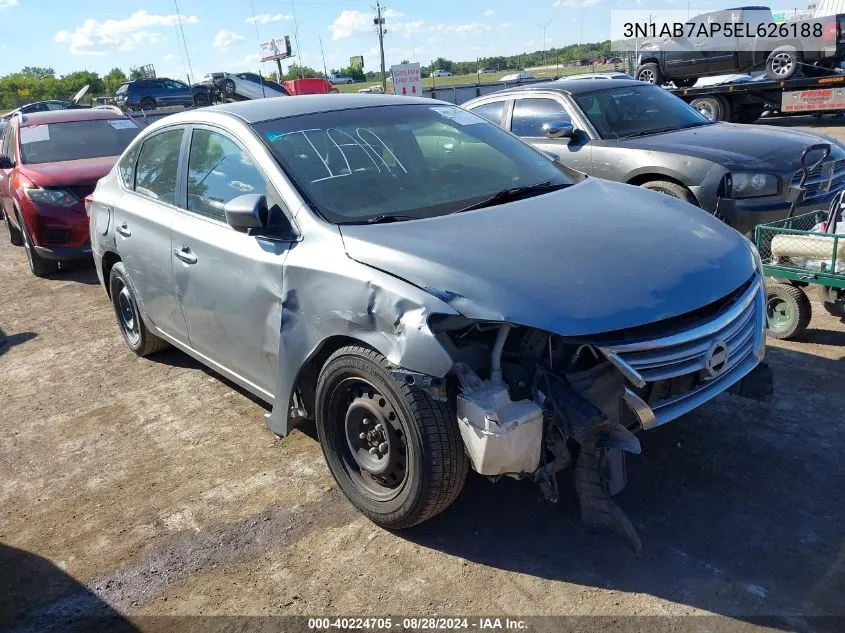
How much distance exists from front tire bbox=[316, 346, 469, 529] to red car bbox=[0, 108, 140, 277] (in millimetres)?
6044

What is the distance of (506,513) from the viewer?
3.14 meters

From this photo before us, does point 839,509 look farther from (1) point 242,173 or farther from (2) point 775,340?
(1) point 242,173

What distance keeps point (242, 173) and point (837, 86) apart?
1484cm

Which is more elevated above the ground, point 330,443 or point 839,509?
point 330,443

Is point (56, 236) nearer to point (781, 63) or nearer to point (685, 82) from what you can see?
point (781, 63)

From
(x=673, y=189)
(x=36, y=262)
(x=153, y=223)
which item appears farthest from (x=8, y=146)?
(x=673, y=189)

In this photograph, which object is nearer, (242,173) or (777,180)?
(242,173)

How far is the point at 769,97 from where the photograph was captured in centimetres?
1533

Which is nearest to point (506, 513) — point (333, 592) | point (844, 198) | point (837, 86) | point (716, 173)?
point (333, 592)

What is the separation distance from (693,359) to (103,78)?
8518cm

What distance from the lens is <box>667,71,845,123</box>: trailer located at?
14492 millimetres

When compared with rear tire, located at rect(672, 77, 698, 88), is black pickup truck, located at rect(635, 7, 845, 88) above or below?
above

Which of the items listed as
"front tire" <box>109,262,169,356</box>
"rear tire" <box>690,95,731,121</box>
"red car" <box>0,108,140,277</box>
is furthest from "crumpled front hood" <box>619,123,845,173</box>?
"rear tire" <box>690,95,731,121</box>

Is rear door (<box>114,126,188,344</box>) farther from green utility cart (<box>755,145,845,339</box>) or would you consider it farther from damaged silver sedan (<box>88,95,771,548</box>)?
green utility cart (<box>755,145,845,339</box>)
